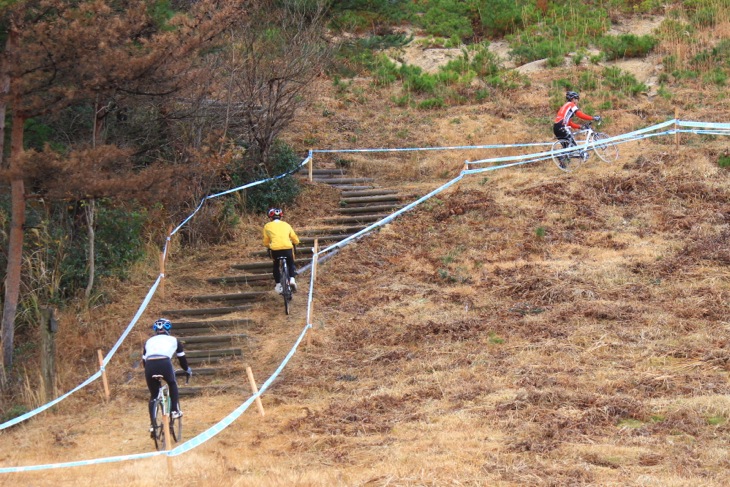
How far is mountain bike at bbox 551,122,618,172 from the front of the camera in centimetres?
2122

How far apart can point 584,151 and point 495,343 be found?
8.58m

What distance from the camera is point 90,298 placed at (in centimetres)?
1734

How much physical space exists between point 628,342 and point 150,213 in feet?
33.9

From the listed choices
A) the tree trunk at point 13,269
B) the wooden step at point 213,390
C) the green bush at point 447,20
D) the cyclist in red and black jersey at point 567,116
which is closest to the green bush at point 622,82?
the cyclist in red and black jersey at point 567,116

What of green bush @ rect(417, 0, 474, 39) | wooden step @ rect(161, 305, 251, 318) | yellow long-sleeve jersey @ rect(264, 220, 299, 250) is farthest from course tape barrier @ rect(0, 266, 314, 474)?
green bush @ rect(417, 0, 474, 39)

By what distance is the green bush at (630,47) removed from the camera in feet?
94.9

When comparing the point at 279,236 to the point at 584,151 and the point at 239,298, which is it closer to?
the point at 239,298

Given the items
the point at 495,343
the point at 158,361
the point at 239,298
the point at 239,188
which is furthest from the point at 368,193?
the point at 158,361

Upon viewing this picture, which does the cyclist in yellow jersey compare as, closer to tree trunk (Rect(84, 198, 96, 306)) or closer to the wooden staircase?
the wooden staircase

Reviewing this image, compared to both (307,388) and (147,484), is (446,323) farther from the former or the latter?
(147,484)

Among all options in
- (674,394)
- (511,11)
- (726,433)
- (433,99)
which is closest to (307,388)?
(674,394)

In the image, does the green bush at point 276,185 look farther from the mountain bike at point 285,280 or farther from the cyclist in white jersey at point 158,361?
the cyclist in white jersey at point 158,361

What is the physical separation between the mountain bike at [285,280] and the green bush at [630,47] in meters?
16.7

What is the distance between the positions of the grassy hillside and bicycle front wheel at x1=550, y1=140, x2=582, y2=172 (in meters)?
0.37
